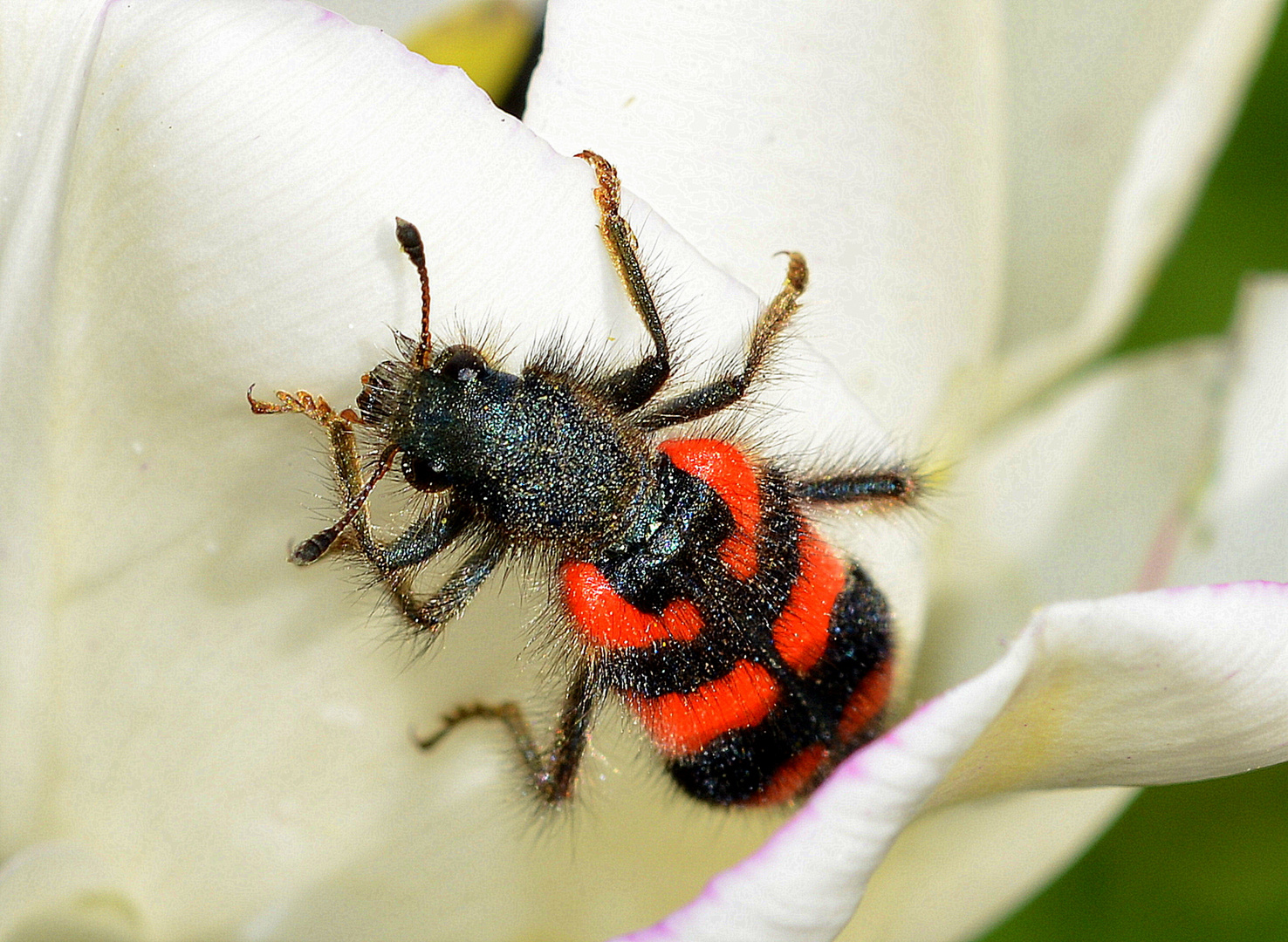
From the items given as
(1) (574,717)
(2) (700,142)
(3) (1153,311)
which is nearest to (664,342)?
(2) (700,142)

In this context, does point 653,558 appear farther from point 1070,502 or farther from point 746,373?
point 1070,502

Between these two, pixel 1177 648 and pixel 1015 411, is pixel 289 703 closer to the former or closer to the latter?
pixel 1177 648

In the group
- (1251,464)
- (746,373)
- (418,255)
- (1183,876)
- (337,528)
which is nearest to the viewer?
(418,255)

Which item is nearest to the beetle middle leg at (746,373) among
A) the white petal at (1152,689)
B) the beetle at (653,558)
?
the beetle at (653,558)

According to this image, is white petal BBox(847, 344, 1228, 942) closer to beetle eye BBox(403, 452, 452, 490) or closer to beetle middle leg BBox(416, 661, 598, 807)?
beetle middle leg BBox(416, 661, 598, 807)

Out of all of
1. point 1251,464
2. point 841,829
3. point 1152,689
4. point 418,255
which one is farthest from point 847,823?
point 1251,464

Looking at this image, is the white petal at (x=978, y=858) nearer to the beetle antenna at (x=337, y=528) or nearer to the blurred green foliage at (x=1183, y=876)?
the blurred green foliage at (x=1183, y=876)

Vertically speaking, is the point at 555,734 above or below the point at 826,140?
below
